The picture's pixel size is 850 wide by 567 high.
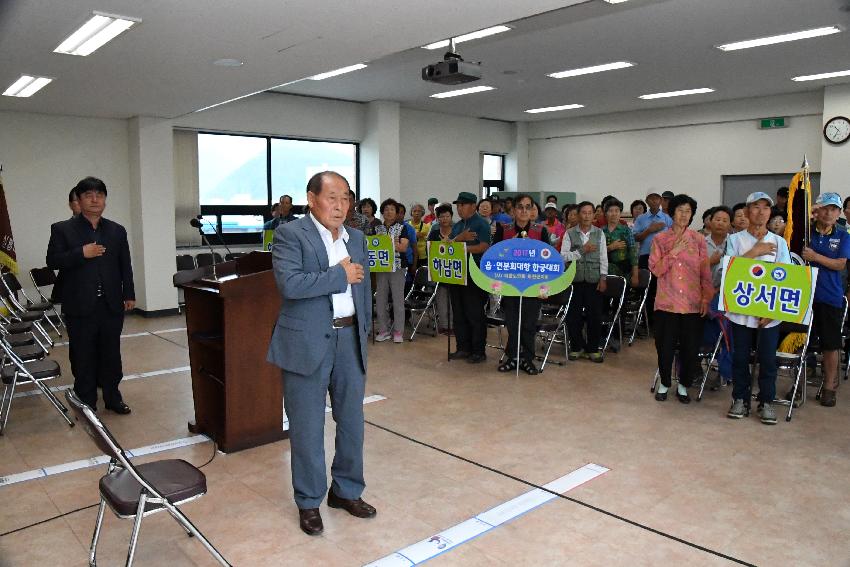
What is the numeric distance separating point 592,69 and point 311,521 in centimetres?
809

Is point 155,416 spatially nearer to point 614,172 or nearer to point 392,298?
point 392,298

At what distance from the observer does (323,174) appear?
9.71 feet

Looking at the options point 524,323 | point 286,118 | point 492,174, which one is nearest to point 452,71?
point 524,323

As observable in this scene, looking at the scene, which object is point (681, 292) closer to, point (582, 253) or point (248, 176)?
point (582, 253)

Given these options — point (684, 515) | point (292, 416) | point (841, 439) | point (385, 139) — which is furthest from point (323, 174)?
point (385, 139)

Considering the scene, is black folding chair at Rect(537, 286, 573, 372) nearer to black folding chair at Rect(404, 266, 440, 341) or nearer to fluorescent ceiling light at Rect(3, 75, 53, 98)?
black folding chair at Rect(404, 266, 440, 341)

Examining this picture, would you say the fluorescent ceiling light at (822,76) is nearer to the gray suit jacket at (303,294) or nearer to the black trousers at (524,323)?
the black trousers at (524,323)

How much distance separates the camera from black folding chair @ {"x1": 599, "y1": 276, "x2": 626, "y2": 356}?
649cm

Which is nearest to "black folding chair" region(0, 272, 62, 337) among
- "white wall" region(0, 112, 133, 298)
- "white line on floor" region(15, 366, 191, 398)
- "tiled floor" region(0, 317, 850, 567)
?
"white line on floor" region(15, 366, 191, 398)

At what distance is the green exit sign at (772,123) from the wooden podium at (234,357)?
10376mm

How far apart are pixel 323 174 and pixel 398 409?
2.52 m

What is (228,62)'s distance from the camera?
18.8ft

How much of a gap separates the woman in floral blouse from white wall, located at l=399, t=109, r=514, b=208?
833 centimetres

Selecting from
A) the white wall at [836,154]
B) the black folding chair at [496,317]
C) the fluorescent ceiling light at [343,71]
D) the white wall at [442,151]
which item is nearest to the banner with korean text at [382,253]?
the black folding chair at [496,317]
